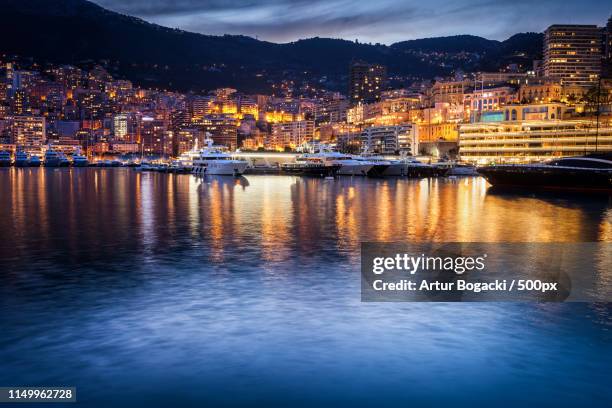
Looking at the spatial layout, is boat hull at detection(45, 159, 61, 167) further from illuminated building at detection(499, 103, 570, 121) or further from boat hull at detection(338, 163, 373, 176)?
illuminated building at detection(499, 103, 570, 121)

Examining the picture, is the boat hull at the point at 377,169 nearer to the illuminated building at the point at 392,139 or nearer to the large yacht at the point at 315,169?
the large yacht at the point at 315,169

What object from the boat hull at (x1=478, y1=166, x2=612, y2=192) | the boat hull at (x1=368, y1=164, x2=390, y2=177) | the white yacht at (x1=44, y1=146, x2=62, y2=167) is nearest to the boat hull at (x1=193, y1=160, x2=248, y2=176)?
the boat hull at (x1=368, y1=164, x2=390, y2=177)

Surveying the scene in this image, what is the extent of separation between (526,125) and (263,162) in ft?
189

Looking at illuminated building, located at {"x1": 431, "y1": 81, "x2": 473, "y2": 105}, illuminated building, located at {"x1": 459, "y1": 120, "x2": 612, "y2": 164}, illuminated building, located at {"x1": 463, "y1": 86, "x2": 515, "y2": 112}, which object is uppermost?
illuminated building, located at {"x1": 431, "y1": 81, "x2": 473, "y2": 105}

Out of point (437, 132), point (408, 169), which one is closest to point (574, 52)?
point (437, 132)

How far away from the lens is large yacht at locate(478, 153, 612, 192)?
58.6m

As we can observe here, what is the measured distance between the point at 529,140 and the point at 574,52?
8236 centimetres

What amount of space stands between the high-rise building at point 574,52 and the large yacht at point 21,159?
14741 cm

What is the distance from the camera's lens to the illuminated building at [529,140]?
104m

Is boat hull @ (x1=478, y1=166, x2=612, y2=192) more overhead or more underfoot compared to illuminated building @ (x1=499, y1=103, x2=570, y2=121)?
more underfoot

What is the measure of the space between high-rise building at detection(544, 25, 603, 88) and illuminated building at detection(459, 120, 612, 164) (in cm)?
6650

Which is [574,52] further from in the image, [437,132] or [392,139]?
[392,139]

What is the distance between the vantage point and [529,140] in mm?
117062

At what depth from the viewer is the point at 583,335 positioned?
36.1 feet
